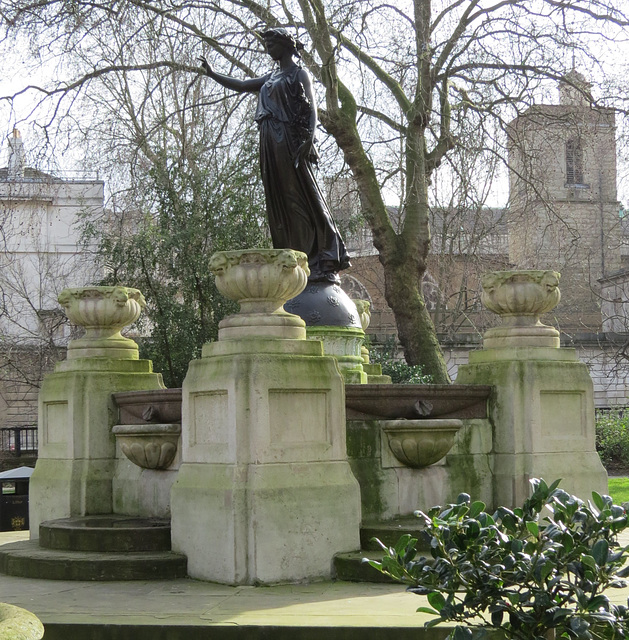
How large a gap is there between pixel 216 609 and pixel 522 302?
3929mm

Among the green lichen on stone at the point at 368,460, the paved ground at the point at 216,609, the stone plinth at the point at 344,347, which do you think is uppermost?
the stone plinth at the point at 344,347

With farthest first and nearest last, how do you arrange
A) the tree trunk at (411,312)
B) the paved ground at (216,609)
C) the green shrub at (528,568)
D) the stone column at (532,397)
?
the tree trunk at (411,312) → the stone column at (532,397) → the paved ground at (216,609) → the green shrub at (528,568)

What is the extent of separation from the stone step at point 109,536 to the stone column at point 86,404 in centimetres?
92

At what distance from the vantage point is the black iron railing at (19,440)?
97.0ft

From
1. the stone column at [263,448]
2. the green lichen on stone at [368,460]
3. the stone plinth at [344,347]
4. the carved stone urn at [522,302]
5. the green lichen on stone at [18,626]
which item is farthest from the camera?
the stone plinth at [344,347]

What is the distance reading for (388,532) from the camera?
8.07 metres

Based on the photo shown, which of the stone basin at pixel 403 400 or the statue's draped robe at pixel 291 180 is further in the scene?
the statue's draped robe at pixel 291 180

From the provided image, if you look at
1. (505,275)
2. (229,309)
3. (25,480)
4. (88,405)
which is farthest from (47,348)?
(505,275)

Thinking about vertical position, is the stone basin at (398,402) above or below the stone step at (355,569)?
above

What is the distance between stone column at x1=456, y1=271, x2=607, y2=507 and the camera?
29.3ft

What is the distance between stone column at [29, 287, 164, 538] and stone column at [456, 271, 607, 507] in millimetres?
3420

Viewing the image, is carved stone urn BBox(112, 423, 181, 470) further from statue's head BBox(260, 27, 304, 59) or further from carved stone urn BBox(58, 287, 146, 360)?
statue's head BBox(260, 27, 304, 59)

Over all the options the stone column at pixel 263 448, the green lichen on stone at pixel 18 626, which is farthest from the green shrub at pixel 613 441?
the green lichen on stone at pixel 18 626

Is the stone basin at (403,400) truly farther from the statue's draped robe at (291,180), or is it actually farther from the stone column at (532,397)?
the statue's draped robe at (291,180)
